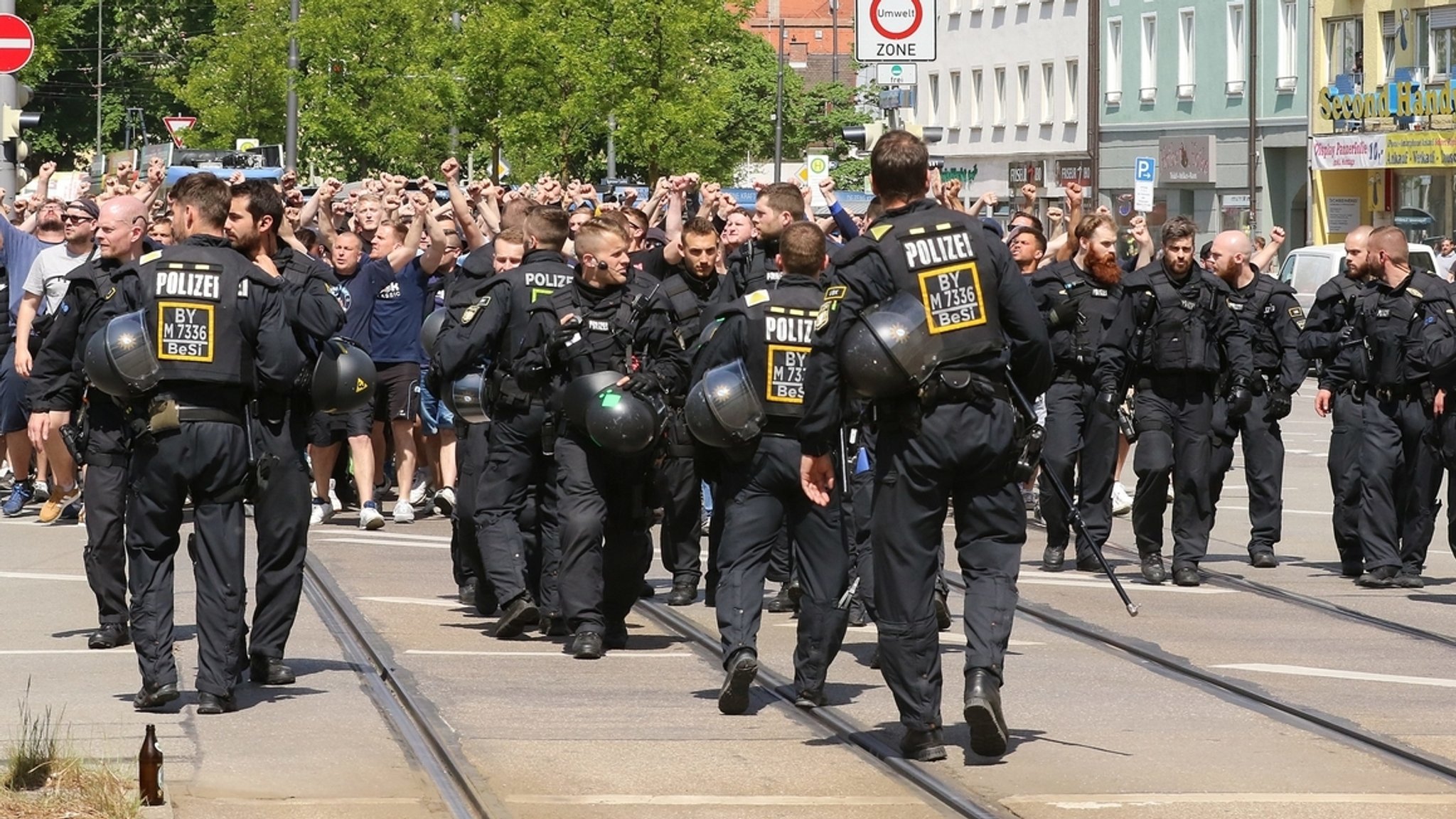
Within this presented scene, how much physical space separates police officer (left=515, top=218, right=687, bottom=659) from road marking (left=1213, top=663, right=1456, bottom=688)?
8.37 feet

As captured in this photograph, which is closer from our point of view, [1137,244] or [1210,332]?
[1210,332]

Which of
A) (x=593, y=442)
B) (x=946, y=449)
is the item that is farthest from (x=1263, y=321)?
(x=946, y=449)

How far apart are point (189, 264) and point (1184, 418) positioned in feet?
21.2

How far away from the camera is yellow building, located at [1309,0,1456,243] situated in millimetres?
45906

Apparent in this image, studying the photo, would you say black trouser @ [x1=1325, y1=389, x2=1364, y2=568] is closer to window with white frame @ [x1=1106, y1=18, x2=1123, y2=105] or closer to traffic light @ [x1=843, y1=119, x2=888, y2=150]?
traffic light @ [x1=843, y1=119, x2=888, y2=150]

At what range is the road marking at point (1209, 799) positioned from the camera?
7.57 metres

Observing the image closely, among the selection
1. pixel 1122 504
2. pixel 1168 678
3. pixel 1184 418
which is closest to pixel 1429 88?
pixel 1122 504

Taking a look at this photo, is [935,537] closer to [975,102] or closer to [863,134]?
[863,134]

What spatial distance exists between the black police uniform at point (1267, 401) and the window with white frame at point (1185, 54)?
140 ft

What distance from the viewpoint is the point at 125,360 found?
877cm

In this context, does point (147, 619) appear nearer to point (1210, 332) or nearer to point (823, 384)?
point (823, 384)

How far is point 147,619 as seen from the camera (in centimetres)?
904

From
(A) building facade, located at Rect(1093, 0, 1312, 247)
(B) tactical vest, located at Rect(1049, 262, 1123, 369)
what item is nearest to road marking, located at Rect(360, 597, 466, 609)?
(B) tactical vest, located at Rect(1049, 262, 1123, 369)

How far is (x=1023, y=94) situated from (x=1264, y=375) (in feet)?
170
